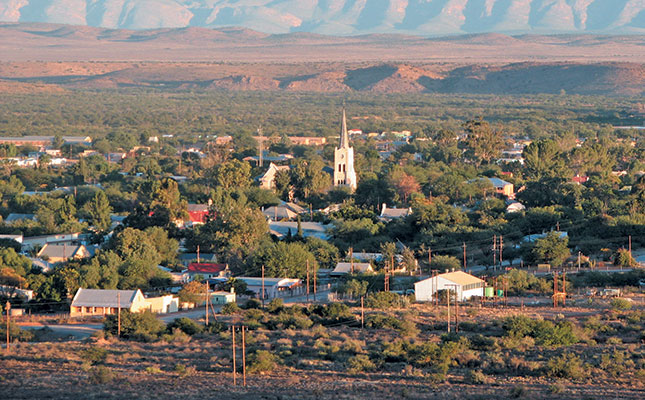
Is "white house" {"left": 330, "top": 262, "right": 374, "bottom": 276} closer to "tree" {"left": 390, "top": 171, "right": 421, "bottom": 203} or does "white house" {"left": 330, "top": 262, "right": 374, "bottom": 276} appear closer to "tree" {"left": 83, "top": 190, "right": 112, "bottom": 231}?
"tree" {"left": 83, "top": 190, "right": 112, "bottom": 231}

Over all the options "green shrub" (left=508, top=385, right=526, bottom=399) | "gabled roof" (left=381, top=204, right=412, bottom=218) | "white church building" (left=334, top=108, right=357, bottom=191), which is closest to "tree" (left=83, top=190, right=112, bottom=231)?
"gabled roof" (left=381, top=204, right=412, bottom=218)

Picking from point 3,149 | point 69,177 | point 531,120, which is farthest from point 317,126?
point 69,177

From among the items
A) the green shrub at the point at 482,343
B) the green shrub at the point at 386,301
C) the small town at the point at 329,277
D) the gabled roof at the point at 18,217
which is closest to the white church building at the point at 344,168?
the small town at the point at 329,277

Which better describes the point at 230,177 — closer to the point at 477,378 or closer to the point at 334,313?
the point at 334,313

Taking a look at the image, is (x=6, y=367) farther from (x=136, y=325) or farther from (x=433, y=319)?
(x=433, y=319)

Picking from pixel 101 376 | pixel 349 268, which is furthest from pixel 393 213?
pixel 101 376

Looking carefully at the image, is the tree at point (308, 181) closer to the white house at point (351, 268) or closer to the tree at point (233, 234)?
the tree at point (233, 234)
